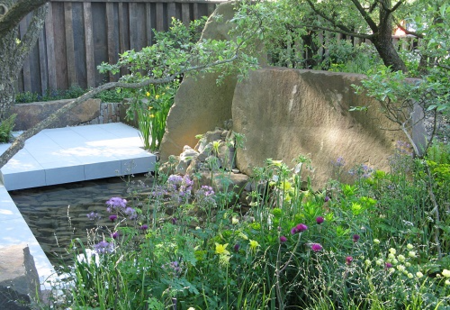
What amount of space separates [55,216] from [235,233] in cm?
317

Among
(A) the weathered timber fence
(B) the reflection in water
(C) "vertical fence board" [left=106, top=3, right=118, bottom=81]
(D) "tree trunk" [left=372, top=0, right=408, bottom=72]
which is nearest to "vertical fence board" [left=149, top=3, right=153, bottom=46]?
(A) the weathered timber fence

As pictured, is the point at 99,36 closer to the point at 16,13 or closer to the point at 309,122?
the point at 309,122

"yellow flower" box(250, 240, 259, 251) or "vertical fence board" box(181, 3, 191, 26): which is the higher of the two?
"vertical fence board" box(181, 3, 191, 26)

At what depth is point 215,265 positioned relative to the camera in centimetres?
296

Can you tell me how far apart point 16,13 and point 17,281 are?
54.5 inches

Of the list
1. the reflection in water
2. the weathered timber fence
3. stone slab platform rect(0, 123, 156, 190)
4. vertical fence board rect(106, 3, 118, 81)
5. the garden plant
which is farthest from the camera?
vertical fence board rect(106, 3, 118, 81)

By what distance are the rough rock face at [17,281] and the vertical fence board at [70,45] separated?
7318 millimetres

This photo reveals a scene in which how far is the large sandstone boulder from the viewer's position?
23.3 ft

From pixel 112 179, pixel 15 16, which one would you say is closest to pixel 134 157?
pixel 112 179

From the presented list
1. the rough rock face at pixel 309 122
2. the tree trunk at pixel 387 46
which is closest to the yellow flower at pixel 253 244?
the rough rock face at pixel 309 122

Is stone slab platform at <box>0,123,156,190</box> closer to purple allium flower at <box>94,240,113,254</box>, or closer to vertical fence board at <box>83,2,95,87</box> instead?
vertical fence board at <box>83,2,95,87</box>

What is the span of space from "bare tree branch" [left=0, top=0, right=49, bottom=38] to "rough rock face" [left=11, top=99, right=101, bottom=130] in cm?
640

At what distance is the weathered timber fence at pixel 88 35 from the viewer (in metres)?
10.1

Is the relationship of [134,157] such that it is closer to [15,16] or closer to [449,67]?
[449,67]
